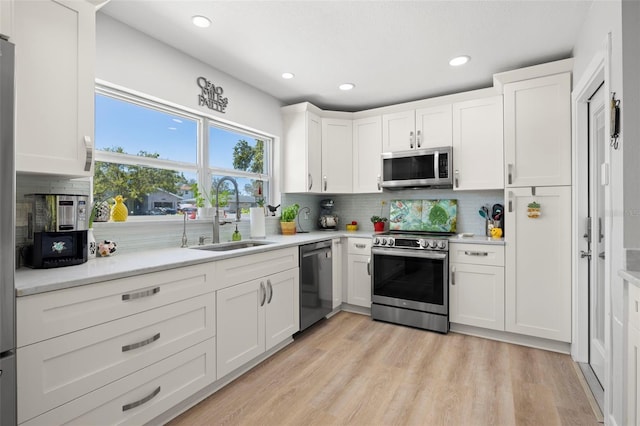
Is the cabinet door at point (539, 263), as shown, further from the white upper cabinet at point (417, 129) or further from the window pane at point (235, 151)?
the window pane at point (235, 151)

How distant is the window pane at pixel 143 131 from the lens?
89.9 inches

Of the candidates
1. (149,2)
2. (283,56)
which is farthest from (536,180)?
(149,2)

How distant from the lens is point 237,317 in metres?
2.29

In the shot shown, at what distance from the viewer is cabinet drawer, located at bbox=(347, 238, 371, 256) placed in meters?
3.63

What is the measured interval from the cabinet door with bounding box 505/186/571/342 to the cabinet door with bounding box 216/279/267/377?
222 centimetres

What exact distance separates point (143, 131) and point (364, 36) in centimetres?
188

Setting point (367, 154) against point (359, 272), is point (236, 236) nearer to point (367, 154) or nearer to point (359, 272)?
point (359, 272)

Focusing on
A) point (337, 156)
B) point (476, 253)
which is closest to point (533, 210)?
point (476, 253)

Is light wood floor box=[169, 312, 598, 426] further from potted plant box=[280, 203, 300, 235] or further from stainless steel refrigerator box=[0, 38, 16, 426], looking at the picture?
potted plant box=[280, 203, 300, 235]

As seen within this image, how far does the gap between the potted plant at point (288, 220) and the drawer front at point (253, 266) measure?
771 millimetres

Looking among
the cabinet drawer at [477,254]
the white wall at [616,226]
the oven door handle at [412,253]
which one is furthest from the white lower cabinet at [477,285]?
the white wall at [616,226]

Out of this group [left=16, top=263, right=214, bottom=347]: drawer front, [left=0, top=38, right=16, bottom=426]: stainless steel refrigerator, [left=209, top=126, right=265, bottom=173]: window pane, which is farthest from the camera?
[left=209, top=126, right=265, bottom=173]: window pane

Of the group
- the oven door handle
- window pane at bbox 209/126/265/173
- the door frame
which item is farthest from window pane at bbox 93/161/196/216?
the door frame

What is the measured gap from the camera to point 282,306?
2.77 m
